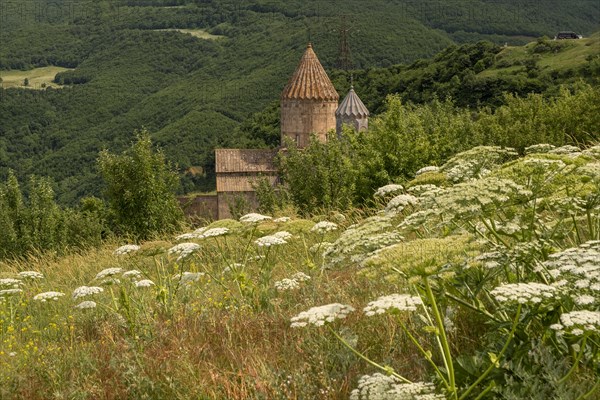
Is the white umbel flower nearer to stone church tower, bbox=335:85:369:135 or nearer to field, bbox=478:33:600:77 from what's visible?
stone church tower, bbox=335:85:369:135

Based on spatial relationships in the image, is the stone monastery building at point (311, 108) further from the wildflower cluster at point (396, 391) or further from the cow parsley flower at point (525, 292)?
the cow parsley flower at point (525, 292)

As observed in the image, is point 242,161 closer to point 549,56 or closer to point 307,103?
point 307,103

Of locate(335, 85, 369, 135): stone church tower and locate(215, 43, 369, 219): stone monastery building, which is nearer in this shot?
locate(215, 43, 369, 219): stone monastery building

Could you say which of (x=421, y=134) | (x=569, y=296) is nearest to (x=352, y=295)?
(x=569, y=296)

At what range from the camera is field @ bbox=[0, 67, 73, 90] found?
166 metres

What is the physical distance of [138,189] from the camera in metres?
25.9

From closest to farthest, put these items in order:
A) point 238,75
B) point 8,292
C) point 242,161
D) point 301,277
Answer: point 301,277, point 8,292, point 242,161, point 238,75

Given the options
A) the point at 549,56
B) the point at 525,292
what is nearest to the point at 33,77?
the point at 549,56

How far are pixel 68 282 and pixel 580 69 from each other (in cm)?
7221

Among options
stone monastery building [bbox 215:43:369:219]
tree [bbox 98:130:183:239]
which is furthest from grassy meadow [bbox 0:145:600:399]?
stone monastery building [bbox 215:43:369:219]

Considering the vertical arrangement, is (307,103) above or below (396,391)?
below

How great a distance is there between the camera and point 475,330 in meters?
4.20

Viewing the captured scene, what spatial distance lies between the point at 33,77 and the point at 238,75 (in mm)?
69597

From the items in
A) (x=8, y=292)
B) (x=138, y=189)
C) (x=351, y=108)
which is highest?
(x=8, y=292)
